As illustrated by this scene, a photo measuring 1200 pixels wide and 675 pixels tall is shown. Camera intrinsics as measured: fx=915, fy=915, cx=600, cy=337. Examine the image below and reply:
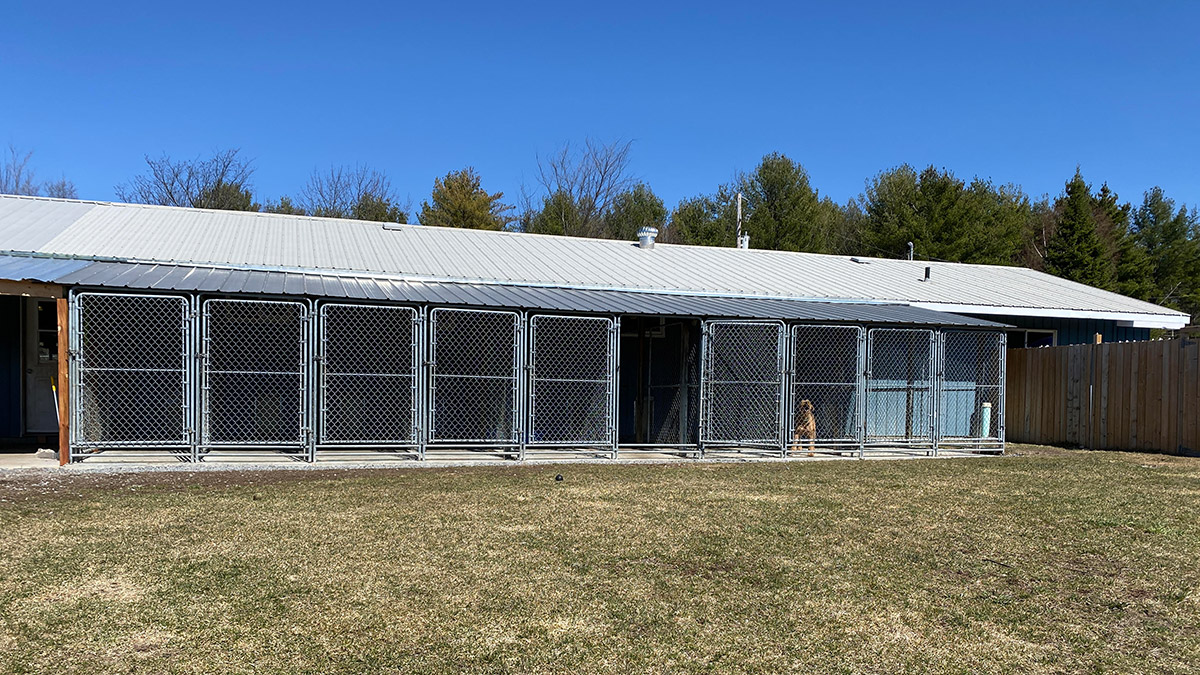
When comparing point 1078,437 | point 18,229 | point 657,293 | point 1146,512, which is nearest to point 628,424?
point 657,293

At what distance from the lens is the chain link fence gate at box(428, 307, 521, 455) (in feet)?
46.7

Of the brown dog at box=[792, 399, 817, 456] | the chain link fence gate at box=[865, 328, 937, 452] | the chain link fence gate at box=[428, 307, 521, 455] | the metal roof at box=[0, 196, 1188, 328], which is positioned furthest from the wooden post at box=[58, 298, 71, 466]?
the chain link fence gate at box=[865, 328, 937, 452]

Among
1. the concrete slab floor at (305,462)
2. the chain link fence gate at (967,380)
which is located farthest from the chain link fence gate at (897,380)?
the concrete slab floor at (305,462)

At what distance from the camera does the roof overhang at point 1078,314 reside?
17036mm

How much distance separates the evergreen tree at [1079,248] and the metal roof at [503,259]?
70.3ft

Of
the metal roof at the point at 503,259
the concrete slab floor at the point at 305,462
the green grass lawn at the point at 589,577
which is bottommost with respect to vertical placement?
the concrete slab floor at the point at 305,462

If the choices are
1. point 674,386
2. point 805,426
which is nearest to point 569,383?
point 674,386

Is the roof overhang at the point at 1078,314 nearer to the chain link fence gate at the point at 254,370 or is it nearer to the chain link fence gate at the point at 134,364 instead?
the chain link fence gate at the point at 254,370

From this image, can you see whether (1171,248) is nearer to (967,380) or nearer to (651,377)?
(967,380)

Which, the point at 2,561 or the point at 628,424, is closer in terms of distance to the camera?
the point at 2,561

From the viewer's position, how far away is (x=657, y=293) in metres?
15.3

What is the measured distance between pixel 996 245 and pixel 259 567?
38975 millimetres

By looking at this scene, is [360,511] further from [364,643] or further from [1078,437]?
[1078,437]

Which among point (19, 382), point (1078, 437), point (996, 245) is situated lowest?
point (1078, 437)
